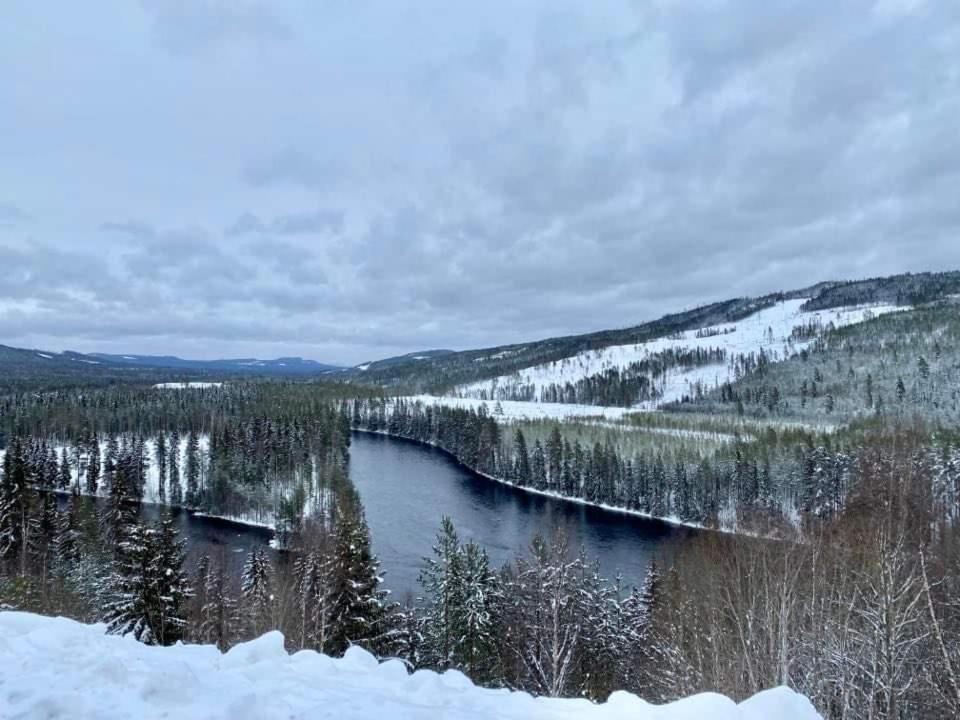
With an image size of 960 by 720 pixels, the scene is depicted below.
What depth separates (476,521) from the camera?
61750mm

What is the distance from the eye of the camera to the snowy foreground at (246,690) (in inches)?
195

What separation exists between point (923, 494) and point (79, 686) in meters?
33.0

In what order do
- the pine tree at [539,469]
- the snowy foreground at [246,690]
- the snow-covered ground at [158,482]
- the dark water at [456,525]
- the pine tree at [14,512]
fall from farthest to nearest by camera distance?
the pine tree at [539,469] < the snow-covered ground at [158,482] < the dark water at [456,525] < the pine tree at [14,512] < the snowy foreground at [246,690]

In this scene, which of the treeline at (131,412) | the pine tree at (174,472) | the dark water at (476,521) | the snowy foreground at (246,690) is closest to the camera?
the snowy foreground at (246,690)

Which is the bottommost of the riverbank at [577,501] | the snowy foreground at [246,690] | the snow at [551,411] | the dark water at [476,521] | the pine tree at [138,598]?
the riverbank at [577,501]

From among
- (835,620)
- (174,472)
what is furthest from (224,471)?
(835,620)

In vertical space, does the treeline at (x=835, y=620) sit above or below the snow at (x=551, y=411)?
above

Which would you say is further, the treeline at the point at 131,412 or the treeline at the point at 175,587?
the treeline at the point at 131,412

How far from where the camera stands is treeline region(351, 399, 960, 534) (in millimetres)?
58531

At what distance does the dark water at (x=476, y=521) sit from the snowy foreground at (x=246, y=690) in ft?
91.1

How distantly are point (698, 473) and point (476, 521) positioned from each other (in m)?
Result: 31.2

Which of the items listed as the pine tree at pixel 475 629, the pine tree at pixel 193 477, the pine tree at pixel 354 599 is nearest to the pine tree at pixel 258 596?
the pine tree at pixel 354 599

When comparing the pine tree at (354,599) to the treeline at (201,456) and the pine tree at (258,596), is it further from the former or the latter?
the treeline at (201,456)

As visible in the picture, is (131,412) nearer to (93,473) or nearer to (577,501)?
(93,473)
